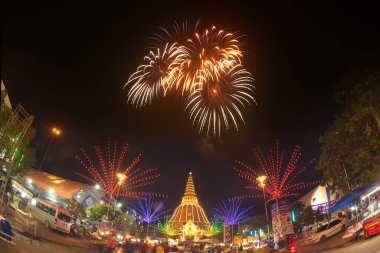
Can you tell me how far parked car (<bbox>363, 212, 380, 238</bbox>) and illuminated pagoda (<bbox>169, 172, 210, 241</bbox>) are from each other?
74323 mm

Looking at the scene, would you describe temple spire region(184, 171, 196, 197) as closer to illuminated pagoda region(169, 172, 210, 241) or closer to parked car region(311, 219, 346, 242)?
illuminated pagoda region(169, 172, 210, 241)

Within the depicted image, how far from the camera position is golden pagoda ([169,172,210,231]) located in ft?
309

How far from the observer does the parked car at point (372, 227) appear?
64.6 ft

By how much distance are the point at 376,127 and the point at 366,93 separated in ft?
12.5

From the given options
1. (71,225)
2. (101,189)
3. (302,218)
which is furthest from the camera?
(101,189)

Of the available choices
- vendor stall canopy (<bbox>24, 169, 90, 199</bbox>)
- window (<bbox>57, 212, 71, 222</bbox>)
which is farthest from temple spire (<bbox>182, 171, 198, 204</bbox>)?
window (<bbox>57, 212, 71, 222</bbox>)

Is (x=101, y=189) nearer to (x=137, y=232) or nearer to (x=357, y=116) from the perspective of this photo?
(x=137, y=232)

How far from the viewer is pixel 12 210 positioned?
2506 centimetres

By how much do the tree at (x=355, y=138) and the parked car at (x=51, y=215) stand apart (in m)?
25.4

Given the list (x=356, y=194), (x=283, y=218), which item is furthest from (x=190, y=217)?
(x=283, y=218)

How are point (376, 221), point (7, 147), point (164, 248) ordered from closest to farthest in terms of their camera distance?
point (376, 221)
point (7, 147)
point (164, 248)

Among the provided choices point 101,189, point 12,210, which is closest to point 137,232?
point 101,189

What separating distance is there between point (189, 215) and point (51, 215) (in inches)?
2873

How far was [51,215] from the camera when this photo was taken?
30.2m
